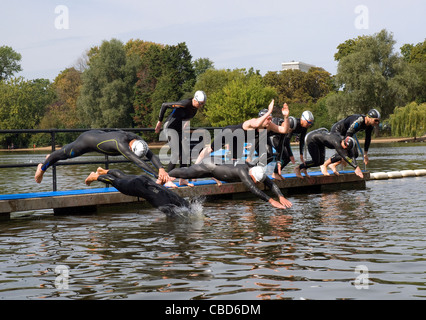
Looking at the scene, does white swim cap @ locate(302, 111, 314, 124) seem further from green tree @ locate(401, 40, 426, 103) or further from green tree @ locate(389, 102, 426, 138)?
green tree @ locate(401, 40, 426, 103)

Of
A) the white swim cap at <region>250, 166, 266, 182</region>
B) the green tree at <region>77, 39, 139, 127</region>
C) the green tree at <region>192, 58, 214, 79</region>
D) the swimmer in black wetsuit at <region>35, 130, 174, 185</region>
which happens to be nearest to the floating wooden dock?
the swimmer in black wetsuit at <region>35, 130, 174, 185</region>

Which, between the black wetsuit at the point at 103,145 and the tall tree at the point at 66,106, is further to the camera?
the tall tree at the point at 66,106

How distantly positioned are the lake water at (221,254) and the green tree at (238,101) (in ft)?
227

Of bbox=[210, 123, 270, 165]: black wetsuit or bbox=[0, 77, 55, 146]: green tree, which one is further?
bbox=[0, 77, 55, 146]: green tree

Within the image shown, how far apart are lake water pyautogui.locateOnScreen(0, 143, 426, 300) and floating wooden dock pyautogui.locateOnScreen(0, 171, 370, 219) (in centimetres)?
32

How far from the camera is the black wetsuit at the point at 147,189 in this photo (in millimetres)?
11977

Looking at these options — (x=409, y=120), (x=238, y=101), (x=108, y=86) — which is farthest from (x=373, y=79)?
(x=108, y=86)

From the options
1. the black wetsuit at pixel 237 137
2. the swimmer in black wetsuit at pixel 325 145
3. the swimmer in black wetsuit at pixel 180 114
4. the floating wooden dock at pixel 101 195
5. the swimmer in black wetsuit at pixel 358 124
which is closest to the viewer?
the floating wooden dock at pixel 101 195

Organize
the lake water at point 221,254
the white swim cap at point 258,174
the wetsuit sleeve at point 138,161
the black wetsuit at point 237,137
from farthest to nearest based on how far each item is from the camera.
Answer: the black wetsuit at point 237,137
the white swim cap at point 258,174
the wetsuit sleeve at point 138,161
the lake water at point 221,254

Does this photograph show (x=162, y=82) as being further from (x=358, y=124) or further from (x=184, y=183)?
(x=184, y=183)

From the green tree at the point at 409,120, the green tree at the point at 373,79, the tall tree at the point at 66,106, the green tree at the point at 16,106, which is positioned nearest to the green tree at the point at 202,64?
the tall tree at the point at 66,106

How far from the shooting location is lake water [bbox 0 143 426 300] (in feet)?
23.1

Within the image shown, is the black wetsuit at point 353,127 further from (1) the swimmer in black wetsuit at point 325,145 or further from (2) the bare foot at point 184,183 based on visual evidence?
(2) the bare foot at point 184,183
